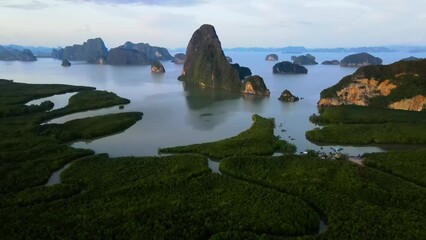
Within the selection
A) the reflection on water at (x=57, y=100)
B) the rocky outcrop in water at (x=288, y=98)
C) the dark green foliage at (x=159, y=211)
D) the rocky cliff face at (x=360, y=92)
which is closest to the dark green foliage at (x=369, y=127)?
the rocky cliff face at (x=360, y=92)

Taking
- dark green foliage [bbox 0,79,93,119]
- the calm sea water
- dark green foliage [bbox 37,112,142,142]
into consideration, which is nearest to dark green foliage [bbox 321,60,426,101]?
the calm sea water

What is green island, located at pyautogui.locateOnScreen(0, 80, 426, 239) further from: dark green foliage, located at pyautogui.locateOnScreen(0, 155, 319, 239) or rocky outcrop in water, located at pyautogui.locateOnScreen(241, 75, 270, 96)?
rocky outcrop in water, located at pyautogui.locateOnScreen(241, 75, 270, 96)

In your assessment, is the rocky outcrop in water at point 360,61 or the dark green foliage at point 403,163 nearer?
the dark green foliage at point 403,163

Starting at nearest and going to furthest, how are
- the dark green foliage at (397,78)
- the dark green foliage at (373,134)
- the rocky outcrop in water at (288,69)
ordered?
the dark green foliage at (373,134) < the dark green foliage at (397,78) < the rocky outcrop in water at (288,69)

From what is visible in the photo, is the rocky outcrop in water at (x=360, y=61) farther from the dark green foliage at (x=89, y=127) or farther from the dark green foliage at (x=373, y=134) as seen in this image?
the dark green foliage at (x=89, y=127)

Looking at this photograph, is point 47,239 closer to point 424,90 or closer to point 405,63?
point 424,90
